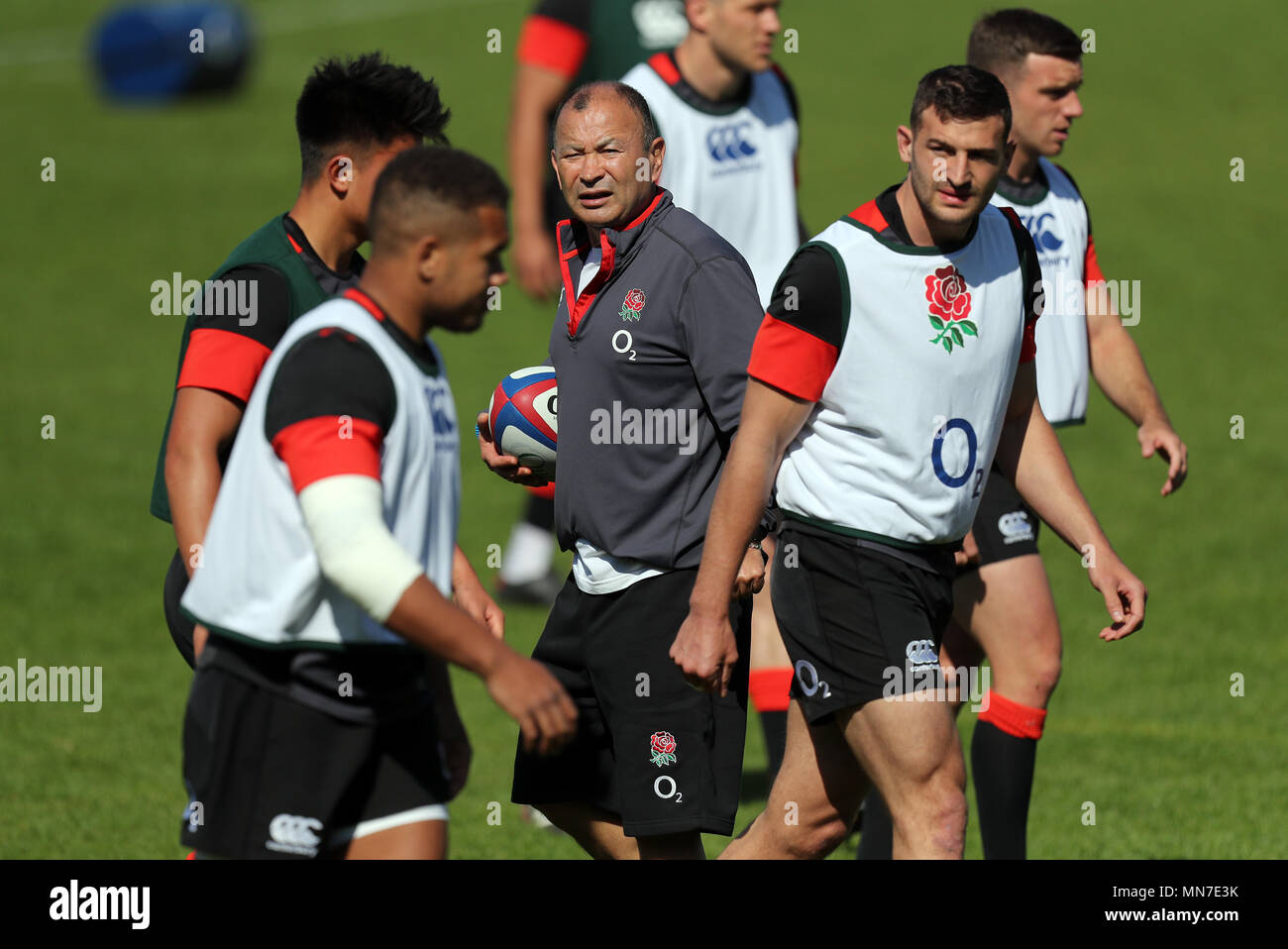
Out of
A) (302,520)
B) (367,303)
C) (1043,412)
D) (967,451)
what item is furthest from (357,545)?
(1043,412)

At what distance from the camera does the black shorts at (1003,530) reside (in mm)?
6359

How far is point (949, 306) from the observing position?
5148 millimetres

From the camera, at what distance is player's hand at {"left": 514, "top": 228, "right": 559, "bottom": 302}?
9969mm

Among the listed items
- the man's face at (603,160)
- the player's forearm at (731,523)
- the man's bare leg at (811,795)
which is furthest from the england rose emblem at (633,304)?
the man's bare leg at (811,795)

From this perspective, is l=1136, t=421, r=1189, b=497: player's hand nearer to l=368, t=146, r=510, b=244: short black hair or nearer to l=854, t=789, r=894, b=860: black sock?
l=854, t=789, r=894, b=860: black sock

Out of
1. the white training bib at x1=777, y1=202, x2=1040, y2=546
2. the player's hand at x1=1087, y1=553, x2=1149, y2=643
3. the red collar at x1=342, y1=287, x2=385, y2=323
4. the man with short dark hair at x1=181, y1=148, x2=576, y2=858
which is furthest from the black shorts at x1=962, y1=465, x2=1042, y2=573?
the red collar at x1=342, y1=287, x2=385, y2=323

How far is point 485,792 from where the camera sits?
814 centimetres

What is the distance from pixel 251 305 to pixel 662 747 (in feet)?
5.50

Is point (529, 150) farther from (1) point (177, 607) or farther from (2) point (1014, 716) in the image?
(1) point (177, 607)

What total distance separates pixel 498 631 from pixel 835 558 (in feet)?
3.20

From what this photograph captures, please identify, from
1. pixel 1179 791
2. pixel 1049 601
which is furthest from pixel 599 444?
pixel 1179 791

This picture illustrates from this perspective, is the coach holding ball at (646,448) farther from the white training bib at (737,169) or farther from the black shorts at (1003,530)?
the white training bib at (737,169)

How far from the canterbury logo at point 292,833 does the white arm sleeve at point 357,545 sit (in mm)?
622

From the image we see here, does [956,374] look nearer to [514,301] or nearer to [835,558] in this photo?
[835,558]
